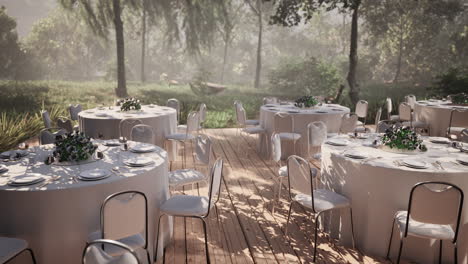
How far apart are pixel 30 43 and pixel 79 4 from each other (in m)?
22.4

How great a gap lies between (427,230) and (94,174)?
267 cm

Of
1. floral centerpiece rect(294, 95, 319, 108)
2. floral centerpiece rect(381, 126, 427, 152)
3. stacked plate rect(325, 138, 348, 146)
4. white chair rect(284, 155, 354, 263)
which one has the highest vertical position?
floral centerpiece rect(294, 95, 319, 108)

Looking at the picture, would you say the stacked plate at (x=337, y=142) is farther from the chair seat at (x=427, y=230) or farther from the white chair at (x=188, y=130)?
the white chair at (x=188, y=130)

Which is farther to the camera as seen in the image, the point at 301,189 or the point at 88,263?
the point at 301,189

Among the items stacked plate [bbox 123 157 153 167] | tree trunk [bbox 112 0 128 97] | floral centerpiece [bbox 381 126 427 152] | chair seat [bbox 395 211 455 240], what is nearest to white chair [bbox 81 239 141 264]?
stacked plate [bbox 123 157 153 167]

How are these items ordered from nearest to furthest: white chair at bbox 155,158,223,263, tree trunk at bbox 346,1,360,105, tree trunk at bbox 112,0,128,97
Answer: white chair at bbox 155,158,223,263 < tree trunk at bbox 346,1,360,105 < tree trunk at bbox 112,0,128,97

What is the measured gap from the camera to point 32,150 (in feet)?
12.2

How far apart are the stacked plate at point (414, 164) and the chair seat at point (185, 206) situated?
1854 millimetres

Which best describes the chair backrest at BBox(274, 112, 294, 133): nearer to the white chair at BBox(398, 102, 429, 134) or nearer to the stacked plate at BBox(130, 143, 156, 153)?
the white chair at BBox(398, 102, 429, 134)

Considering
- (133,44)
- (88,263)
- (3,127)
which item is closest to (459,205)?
(88,263)

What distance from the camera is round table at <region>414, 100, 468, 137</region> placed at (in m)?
7.30

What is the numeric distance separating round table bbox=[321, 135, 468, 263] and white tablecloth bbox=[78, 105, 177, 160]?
3.45 m

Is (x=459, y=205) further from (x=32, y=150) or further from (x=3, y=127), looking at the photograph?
(x=3, y=127)

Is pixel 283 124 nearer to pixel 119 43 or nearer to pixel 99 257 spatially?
pixel 99 257
